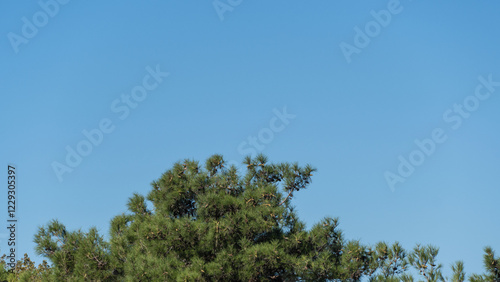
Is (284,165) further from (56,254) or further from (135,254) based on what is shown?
(56,254)

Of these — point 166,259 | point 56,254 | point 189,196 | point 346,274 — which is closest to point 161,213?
point 189,196

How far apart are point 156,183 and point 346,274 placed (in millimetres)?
4395

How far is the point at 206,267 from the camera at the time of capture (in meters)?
9.61

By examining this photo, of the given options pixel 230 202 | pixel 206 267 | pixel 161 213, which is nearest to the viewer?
pixel 206 267

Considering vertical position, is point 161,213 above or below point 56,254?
above

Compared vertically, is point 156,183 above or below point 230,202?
above

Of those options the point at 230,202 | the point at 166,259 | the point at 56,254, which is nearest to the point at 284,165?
the point at 230,202

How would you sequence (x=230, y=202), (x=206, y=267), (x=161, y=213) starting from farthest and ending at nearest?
(x=161, y=213), (x=230, y=202), (x=206, y=267)

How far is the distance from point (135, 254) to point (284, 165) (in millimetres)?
3546

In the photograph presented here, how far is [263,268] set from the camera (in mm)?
9773

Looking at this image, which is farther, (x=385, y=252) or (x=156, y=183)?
(x=156, y=183)

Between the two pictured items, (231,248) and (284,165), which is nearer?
(231,248)

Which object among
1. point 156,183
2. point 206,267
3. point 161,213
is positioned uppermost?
point 156,183

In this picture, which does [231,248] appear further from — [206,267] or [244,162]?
[244,162]
